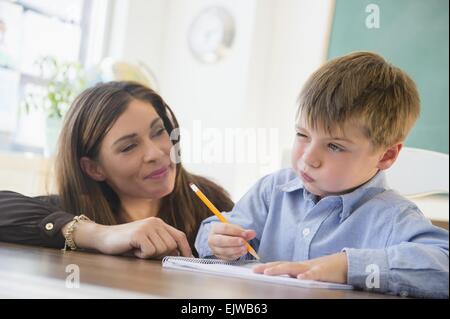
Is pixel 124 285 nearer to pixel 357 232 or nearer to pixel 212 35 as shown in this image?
pixel 357 232

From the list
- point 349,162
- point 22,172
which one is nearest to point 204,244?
point 349,162

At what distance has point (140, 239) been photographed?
23.2 inches

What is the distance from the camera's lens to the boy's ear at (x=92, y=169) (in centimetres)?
77

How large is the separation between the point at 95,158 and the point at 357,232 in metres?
0.36

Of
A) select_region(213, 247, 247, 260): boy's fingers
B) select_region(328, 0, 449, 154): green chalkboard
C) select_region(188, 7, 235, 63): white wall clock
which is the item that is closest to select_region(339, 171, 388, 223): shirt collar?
select_region(213, 247, 247, 260): boy's fingers

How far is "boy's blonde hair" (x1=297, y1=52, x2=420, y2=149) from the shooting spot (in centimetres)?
53

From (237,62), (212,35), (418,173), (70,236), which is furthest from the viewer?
(212,35)

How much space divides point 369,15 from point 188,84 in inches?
28.3

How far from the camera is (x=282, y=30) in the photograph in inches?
43.6

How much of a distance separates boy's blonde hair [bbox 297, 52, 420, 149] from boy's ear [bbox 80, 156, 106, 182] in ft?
1.02

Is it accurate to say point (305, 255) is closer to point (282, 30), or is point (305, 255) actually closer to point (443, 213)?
point (443, 213)

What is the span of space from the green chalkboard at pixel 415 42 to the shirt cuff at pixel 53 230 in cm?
42

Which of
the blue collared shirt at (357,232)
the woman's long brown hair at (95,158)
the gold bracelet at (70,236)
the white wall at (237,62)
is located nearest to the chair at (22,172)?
the white wall at (237,62)
